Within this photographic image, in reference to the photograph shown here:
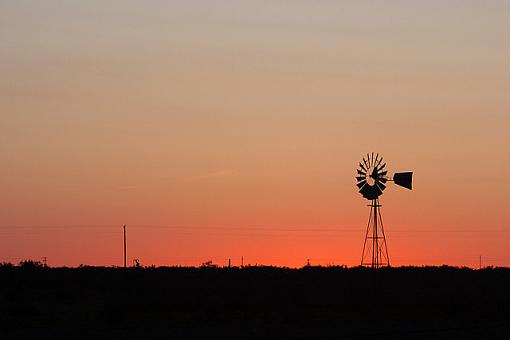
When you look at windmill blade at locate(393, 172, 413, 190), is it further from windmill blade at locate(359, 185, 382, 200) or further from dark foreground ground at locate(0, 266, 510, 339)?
dark foreground ground at locate(0, 266, 510, 339)

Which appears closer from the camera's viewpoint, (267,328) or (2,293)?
(267,328)

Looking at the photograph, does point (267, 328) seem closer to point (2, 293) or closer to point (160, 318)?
point (160, 318)

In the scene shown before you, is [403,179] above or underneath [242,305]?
above

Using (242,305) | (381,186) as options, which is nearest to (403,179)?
(381,186)

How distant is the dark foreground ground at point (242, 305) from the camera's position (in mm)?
36031

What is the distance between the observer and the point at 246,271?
65.8 m

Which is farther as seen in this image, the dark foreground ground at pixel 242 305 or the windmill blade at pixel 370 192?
the windmill blade at pixel 370 192

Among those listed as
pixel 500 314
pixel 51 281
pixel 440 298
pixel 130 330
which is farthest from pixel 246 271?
pixel 130 330

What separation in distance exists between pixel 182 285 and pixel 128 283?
9.26ft

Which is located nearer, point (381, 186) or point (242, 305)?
point (242, 305)

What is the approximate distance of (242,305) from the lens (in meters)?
43.4

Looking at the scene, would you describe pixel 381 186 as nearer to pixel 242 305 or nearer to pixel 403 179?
pixel 403 179

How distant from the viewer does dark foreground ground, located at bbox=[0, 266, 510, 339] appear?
36.0 metres

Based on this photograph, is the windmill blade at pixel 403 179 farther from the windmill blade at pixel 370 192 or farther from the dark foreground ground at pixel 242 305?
the dark foreground ground at pixel 242 305
